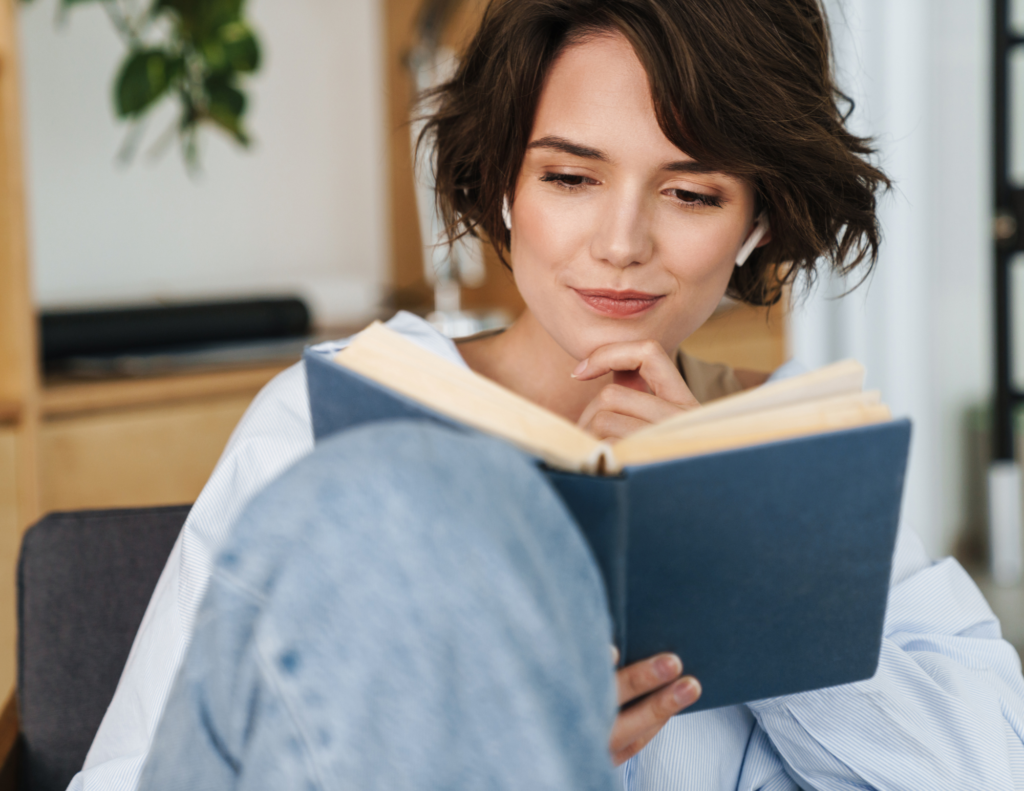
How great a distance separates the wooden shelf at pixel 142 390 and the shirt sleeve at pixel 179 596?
0.72 m

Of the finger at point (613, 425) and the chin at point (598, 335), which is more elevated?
the chin at point (598, 335)

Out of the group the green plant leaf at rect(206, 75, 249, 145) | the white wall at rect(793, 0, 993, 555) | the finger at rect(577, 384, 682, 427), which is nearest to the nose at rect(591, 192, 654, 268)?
the finger at rect(577, 384, 682, 427)

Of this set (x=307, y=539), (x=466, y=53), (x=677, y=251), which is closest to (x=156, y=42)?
(x=466, y=53)

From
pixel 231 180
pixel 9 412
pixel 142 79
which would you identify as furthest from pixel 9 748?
pixel 231 180

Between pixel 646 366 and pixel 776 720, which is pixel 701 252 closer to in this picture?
pixel 646 366

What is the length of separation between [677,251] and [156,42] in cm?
160

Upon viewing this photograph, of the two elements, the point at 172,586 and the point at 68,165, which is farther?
the point at 68,165

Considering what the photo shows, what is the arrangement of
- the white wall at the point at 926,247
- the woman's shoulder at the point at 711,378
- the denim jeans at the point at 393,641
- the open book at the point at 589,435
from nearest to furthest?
1. the denim jeans at the point at 393,641
2. the open book at the point at 589,435
3. the woman's shoulder at the point at 711,378
4. the white wall at the point at 926,247

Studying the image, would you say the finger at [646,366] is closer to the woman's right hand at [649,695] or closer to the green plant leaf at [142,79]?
the woman's right hand at [649,695]

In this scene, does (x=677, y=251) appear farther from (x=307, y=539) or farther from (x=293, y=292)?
(x=293, y=292)

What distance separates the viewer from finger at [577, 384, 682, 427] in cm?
79

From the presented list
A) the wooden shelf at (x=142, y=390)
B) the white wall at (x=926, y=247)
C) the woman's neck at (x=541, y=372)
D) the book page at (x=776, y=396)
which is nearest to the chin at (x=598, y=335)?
the woman's neck at (x=541, y=372)

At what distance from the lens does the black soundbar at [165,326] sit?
5.25ft

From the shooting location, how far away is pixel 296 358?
185 centimetres
